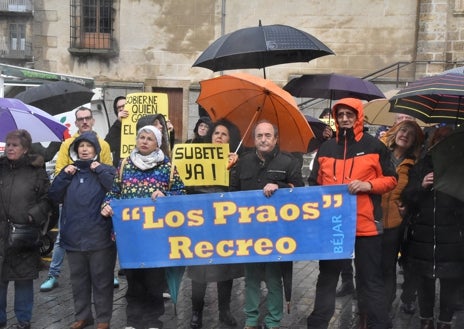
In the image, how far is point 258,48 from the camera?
595 cm

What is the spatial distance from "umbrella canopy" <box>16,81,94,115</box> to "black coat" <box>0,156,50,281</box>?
2.35 meters

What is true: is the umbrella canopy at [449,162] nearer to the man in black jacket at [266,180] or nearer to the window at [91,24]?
the man in black jacket at [266,180]

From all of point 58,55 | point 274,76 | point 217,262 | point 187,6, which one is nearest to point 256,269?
point 217,262

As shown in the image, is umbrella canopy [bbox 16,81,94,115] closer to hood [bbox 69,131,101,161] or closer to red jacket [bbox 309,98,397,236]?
hood [bbox 69,131,101,161]

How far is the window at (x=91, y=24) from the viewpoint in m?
20.0

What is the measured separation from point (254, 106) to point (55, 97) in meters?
3.13

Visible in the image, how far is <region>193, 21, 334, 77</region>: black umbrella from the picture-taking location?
5992 millimetres

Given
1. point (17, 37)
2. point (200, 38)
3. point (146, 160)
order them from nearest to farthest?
point (146, 160) < point (200, 38) < point (17, 37)

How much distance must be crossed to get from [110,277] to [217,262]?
989mm

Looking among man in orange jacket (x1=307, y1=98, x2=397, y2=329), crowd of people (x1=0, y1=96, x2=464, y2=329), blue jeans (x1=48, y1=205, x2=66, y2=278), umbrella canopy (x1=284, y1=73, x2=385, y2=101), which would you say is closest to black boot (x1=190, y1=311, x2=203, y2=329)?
crowd of people (x1=0, y1=96, x2=464, y2=329)

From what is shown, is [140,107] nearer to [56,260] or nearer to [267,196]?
[56,260]

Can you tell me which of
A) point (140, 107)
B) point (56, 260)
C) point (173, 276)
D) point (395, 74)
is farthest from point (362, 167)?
point (395, 74)

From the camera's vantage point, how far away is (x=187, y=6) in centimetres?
1939

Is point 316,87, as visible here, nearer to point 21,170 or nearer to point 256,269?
point 256,269
